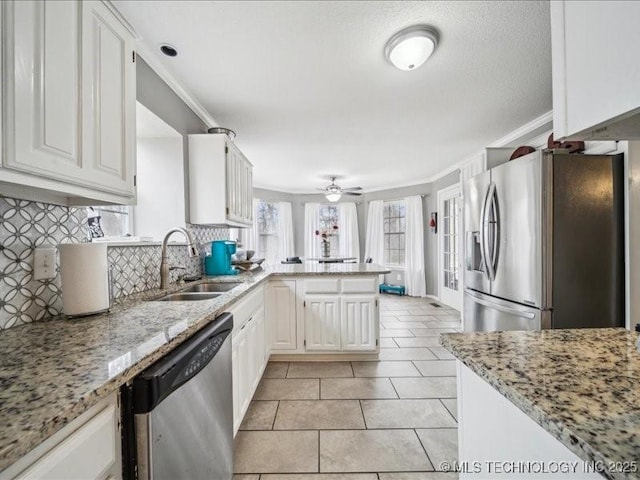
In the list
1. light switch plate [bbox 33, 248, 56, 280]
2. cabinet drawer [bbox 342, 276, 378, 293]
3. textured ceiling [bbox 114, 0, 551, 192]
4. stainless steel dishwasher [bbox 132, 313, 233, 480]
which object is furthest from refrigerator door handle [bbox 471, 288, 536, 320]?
light switch plate [bbox 33, 248, 56, 280]

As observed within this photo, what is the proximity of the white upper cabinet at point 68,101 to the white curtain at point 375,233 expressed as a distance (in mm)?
5842

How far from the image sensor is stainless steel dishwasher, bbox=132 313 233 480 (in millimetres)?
748

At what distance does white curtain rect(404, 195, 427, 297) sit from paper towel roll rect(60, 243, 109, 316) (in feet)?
18.6

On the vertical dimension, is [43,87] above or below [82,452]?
above

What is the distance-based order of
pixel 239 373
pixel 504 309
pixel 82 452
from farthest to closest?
1. pixel 504 309
2. pixel 239 373
3. pixel 82 452

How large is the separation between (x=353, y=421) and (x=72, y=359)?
5.53 ft

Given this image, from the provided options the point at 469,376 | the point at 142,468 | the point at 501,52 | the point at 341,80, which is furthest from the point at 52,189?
the point at 501,52

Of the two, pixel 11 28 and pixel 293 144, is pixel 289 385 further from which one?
pixel 293 144

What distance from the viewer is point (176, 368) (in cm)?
87

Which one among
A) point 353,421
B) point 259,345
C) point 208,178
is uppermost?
point 208,178

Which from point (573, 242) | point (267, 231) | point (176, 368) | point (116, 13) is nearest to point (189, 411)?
point (176, 368)

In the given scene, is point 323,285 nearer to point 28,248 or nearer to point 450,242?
point 28,248

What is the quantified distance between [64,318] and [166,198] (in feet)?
4.57

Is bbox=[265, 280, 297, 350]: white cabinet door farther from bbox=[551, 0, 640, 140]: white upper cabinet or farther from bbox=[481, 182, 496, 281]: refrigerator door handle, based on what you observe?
bbox=[551, 0, 640, 140]: white upper cabinet
